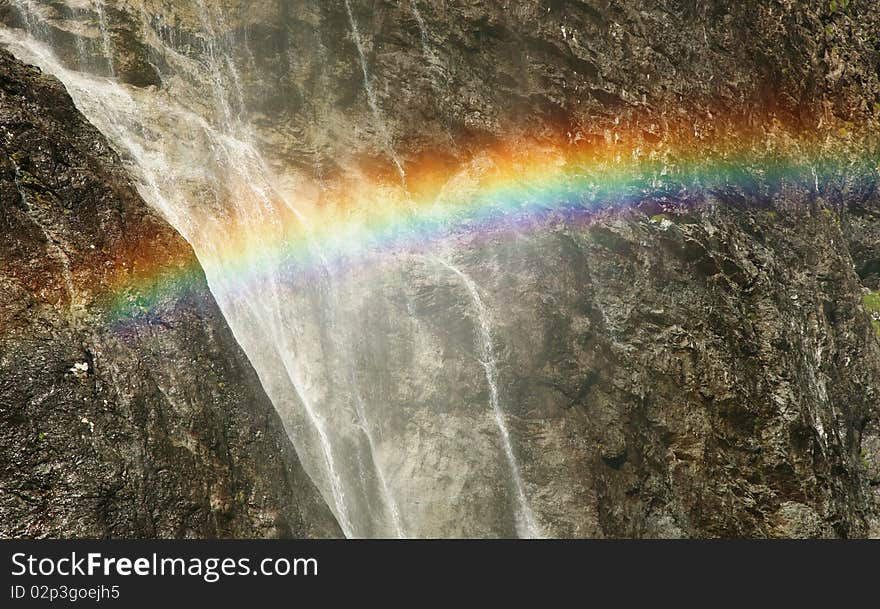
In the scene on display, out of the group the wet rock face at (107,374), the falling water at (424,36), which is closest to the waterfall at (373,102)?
the falling water at (424,36)

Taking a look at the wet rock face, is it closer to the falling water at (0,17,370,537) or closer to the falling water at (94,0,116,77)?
the falling water at (0,17,370,537)

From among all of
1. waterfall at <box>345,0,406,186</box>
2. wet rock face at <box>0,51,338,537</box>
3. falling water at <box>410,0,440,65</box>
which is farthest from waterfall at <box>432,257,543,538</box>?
wet rock face at <box>0,51,338,537</box>

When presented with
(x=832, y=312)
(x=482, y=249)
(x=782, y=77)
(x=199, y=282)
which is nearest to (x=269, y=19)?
(x=482, y=249)

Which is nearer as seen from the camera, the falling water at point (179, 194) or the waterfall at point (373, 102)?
the falling water at point (179, 194)

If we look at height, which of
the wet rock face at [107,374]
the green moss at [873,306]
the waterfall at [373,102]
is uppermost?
the waterfall at [373,102]

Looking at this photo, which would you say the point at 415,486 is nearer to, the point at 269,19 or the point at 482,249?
the point at 482,249

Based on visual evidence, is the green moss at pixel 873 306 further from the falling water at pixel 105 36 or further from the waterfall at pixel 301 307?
the falling water at pixel 105 36
